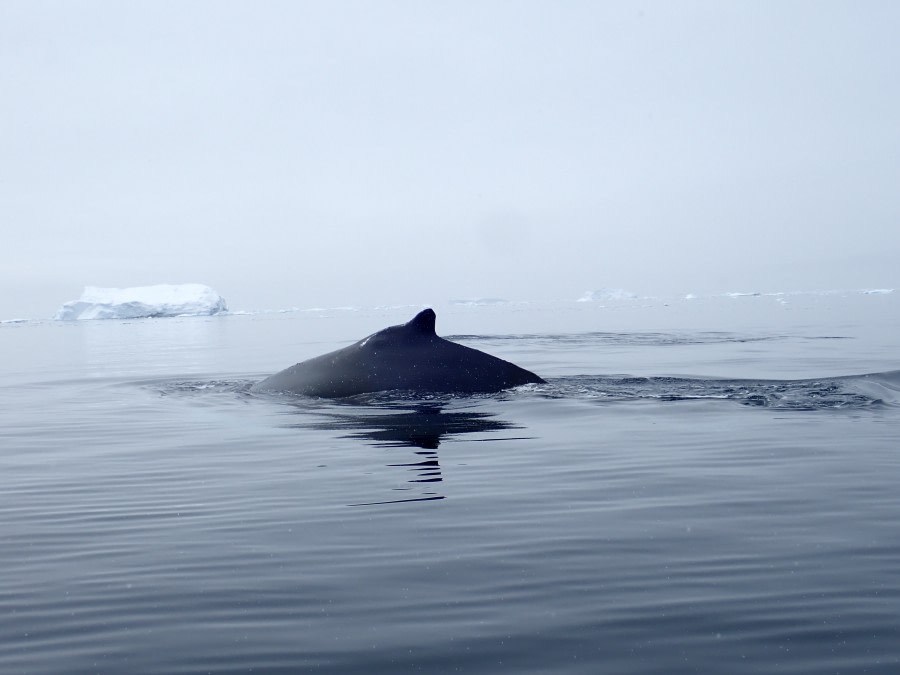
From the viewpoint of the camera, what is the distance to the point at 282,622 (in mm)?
4191

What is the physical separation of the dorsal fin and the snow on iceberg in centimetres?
11126

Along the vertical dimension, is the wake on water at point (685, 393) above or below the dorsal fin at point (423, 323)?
below

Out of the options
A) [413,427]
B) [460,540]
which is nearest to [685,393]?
[413,427]

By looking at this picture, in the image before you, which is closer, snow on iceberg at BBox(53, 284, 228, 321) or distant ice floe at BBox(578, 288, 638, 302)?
snow on iceberg at BBox(53, 284, 228, 321)

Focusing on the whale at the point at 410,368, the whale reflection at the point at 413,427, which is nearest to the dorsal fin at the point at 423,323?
the whale at the point at 410,368

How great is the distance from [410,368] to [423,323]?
0.67 meters

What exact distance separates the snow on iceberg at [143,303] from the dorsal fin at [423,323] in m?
111

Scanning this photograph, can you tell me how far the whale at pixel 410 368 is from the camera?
529 inches

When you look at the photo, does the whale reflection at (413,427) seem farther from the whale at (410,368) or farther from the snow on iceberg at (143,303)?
the snow on iceberg at (143,303)

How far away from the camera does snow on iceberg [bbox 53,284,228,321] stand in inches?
4680

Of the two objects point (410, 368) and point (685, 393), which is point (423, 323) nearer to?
point (410, 368)

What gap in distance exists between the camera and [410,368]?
13492 millimetres

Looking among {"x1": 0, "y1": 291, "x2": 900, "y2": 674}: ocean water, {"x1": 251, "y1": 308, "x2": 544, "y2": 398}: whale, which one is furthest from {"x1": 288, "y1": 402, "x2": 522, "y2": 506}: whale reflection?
{"x1": 251, "y1": 308, "x2": 544, "y2": 398}: whale

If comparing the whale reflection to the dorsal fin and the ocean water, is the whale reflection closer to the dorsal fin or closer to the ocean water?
the ocean water
